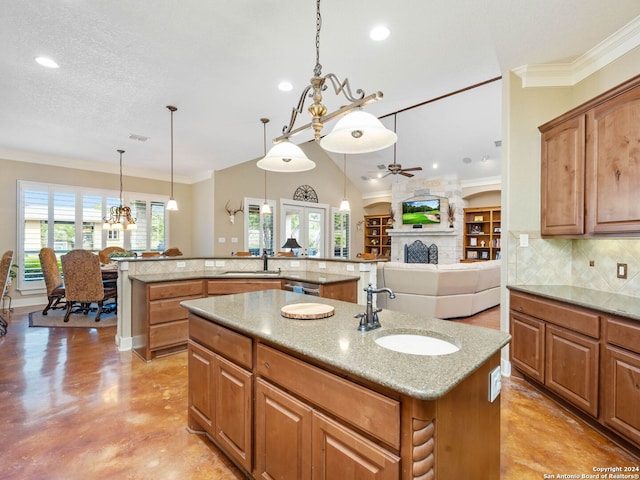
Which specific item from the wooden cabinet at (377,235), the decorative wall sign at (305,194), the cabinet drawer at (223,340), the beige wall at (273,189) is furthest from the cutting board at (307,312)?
the wooden cabinet at (377,235)

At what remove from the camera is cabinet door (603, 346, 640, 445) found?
68.3 inches

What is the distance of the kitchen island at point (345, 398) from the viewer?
957 millimetres

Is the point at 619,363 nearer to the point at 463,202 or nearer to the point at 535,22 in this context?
the point at 535,22

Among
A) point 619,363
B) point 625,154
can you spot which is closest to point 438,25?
point 625,154

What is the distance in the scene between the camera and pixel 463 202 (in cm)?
873

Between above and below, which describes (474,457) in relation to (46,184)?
below

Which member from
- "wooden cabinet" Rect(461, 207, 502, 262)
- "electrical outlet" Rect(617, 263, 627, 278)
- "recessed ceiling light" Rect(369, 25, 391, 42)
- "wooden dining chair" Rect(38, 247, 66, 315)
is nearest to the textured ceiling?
"recessed ceiling light" Rect(369, 25, 391, 42)

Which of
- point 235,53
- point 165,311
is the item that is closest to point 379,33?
point 235,53

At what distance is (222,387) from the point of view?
1707 mm

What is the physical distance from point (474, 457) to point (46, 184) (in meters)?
7.57

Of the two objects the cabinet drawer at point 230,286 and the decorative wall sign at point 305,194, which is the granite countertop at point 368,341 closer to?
the cabinet drawer at point 230,286

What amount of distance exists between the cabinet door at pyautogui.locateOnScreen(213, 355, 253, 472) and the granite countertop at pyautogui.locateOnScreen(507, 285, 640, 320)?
214cm

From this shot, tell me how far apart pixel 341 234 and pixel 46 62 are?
8139 mm

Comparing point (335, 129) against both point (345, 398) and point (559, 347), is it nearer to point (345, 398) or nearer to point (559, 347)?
point (345, 398)
